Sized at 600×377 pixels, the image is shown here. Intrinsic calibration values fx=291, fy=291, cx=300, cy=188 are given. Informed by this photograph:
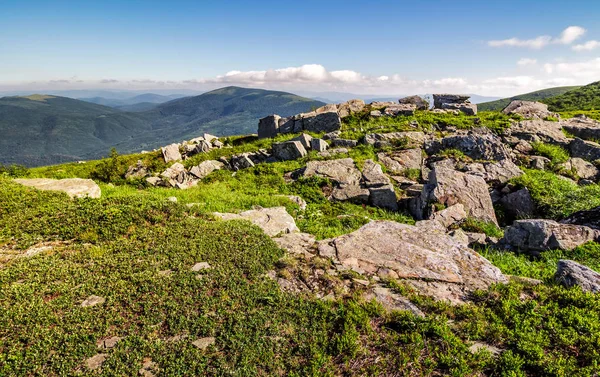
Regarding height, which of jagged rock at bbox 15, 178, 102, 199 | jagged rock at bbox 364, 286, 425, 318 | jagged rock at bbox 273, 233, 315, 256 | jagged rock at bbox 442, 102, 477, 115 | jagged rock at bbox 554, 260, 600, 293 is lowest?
jagged rock at bbox 364, 286, 425, 318

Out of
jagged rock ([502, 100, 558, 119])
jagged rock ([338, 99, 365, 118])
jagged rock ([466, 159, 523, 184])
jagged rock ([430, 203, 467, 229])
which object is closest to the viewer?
jagged rock ([430, 203, 467, 229])

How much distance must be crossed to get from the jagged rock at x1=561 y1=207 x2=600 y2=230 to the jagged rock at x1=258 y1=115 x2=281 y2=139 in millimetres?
32741

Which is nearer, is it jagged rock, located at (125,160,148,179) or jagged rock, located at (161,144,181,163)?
jagged rock, located at (125,160,148,179)

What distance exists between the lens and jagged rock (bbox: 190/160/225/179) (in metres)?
28.2

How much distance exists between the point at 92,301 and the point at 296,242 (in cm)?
712


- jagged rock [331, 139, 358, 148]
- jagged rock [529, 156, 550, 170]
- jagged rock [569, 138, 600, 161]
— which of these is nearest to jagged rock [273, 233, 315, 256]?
jagged rock [331, 139, 358, 148]

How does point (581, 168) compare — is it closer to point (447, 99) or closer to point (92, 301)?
point (447, 99)

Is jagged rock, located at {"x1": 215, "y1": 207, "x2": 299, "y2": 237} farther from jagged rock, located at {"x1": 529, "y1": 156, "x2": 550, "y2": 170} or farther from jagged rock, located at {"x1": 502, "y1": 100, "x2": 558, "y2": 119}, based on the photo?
jagged rock, located at {"x1": 502, "y1": 100, "x2": 558, "y2": 119}

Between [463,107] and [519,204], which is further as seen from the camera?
[463,107]

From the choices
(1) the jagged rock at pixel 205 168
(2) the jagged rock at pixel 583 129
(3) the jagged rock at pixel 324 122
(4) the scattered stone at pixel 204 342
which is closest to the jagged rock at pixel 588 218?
(4) the scattered stone at pixel 204 342

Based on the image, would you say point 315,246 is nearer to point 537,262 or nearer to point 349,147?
point 537,262

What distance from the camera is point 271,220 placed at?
48.1 feet

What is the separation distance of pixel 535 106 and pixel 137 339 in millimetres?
55824

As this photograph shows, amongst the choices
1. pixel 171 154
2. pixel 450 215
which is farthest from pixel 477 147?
pixel 171 154
